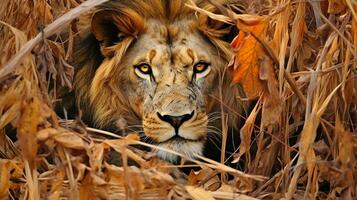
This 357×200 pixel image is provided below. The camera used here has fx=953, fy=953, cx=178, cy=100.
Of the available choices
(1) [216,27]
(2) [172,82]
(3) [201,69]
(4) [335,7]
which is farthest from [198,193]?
(1) [216,27]

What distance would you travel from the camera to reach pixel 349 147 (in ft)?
7.74

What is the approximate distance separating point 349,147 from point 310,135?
0.11 m

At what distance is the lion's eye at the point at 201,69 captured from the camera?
3.18 metres

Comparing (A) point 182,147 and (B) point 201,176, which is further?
(A) point 182,147

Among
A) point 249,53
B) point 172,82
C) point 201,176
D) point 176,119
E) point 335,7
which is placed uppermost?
point 335,7

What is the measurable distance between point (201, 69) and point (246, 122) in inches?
25.1

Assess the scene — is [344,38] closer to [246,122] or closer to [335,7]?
[335,7]

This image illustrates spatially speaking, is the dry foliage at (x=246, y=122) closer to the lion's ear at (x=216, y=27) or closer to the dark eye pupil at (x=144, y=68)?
Answer: the lion's ear at (x=216, y=27)

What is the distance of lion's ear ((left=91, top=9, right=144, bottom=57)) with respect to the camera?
3.22 metres

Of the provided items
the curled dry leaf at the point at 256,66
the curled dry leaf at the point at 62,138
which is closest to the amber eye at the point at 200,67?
the curled dry leaf at the point at 256,66

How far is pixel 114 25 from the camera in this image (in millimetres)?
3273

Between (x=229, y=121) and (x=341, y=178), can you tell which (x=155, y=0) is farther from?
(x=341, y=178)

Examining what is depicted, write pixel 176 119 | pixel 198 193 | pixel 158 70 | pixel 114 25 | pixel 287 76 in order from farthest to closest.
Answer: pixel 114 25, pixel 158 70, pixel 176 119, pixel 287 76, pixel 198 193

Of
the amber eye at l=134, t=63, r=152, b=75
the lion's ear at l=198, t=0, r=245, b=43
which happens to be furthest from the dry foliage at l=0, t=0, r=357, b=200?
the amber eye at l=134, t=63, r=152, b=75
